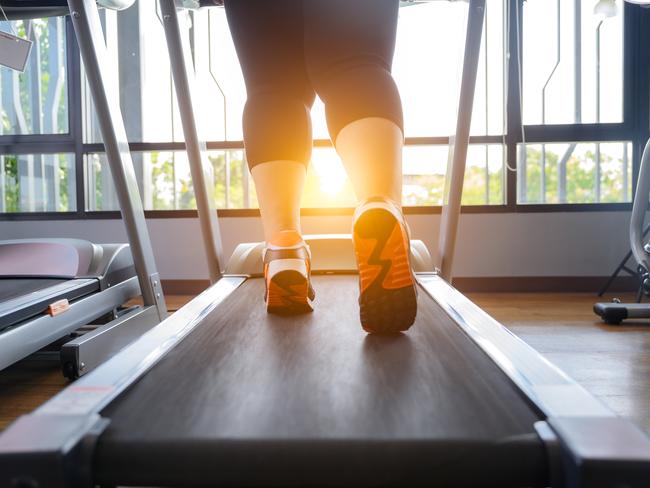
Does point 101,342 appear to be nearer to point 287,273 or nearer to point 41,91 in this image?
point 287,273

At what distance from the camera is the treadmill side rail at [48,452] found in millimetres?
429

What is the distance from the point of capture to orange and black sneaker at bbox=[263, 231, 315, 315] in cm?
92

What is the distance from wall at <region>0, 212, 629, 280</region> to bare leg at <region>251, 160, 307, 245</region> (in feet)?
6.18

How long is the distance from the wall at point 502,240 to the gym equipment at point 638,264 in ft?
2.06

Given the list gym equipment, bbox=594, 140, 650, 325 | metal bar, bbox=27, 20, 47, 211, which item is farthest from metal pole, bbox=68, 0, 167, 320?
metal bar, bbox=27, 20, 47, 211

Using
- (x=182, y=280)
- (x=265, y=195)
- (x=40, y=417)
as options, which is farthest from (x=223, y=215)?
(x=40, y=417)

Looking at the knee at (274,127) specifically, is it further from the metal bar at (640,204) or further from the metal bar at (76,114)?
the metal bar at (76,114)

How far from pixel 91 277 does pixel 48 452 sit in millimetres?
1339

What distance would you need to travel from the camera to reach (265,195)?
1006mm

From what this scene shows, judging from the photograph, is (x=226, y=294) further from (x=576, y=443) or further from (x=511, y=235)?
(x=511, y=235)

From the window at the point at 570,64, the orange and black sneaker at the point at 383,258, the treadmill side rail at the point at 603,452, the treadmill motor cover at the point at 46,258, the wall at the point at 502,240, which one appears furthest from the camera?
the window at the point at 570,64

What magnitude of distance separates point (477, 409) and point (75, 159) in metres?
3.05

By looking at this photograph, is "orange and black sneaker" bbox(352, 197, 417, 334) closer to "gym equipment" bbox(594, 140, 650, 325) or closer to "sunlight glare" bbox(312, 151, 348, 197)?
"gym equipment" bbox(594, 140, 650, 325)

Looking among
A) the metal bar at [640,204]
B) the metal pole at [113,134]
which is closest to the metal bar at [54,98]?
the metal pole at [113,134]
